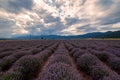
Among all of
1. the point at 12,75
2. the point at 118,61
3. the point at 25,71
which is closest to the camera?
the point at 12,75

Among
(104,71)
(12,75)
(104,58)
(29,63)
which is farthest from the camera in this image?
(104,58)

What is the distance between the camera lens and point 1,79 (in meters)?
4.64

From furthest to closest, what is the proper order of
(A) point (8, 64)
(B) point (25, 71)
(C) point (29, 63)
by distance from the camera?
(A) point (8, 64) < (C) point (29, 63) < (B) point (25, 71)

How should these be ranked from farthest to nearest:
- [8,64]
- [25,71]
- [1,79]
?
[8,64] → [25,71] → [1,79]

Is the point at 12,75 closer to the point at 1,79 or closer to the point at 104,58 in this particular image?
the point at 1,79

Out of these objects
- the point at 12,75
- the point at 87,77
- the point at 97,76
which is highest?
the point at 12,75

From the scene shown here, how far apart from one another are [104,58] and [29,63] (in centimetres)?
643

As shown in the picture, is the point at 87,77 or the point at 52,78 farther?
the point at 87,77

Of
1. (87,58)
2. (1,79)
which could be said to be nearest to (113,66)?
(87,58)

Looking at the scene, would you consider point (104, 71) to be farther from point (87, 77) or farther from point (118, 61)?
point (118, 61)

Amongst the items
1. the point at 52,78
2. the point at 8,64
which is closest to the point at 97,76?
the point at 52,78

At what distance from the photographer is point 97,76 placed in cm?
630

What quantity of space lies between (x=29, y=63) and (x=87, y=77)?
293 cm

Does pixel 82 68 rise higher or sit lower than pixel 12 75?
lower
